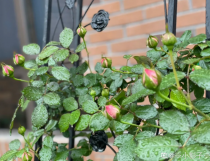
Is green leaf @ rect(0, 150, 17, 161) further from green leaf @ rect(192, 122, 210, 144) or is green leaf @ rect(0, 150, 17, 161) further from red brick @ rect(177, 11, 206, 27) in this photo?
red brick @ rect(177, 11, 206, 27)

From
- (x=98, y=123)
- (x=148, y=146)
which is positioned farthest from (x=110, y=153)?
(x=148, y=146)

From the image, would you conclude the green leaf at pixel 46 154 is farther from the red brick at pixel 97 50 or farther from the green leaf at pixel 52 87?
the red brick at pixel 97 50

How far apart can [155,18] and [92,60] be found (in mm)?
413

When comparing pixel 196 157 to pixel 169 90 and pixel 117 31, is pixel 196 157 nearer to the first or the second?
pixel 169 90

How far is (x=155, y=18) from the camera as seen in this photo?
3.25ft

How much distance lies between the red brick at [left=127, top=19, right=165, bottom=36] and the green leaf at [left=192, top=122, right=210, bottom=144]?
2.54ft

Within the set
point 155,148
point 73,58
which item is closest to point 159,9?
point 73,58

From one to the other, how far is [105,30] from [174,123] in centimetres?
92

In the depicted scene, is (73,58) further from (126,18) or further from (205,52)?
(126,18)

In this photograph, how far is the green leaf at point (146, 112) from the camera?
37cm

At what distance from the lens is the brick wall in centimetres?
92

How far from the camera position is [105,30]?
114 centimetres

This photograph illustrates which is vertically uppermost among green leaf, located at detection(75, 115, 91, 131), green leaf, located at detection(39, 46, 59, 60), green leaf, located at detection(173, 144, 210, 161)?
green leaf, located at detection(39, 46, 59, 60)

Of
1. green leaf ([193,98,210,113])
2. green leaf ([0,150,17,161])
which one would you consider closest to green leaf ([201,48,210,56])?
green leaf ([193,98,210,113])
